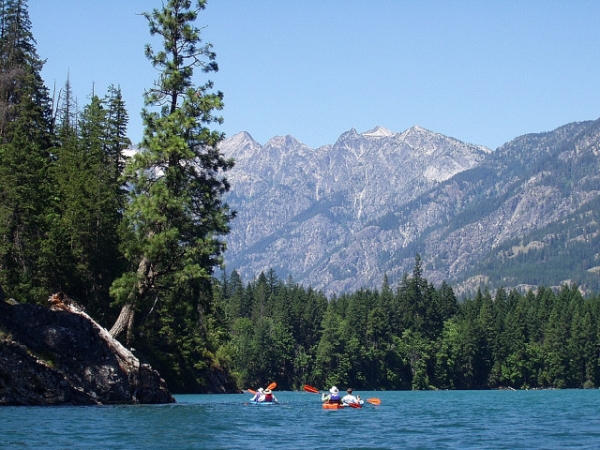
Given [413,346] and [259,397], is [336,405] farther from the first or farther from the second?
[413,346]

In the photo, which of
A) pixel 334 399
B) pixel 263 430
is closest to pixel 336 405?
pixel 334 399

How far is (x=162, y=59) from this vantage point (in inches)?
1984

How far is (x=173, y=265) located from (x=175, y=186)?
458 centimetres

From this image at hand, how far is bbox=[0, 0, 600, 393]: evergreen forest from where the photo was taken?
49750mm

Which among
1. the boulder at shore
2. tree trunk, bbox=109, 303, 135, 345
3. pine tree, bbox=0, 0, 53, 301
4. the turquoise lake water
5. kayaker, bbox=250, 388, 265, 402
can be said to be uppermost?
pine tree, bbox=0, 0, 53, 301

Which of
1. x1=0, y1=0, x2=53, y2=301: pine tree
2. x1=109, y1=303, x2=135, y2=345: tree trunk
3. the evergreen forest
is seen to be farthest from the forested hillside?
x1=109, y1=303, x2=135, y2=345: tree trunk

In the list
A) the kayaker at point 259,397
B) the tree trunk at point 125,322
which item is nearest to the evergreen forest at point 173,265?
the tree trunk at point 125,322

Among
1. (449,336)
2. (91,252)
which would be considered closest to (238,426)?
(91,252)

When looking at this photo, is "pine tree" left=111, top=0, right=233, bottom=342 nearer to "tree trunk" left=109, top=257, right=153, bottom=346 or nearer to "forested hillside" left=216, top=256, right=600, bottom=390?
"tree trunk" left=109, top=257, right=153, bottom=346

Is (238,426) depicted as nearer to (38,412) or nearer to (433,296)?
(38,412)

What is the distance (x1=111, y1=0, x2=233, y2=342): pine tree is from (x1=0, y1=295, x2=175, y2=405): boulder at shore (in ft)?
10.4

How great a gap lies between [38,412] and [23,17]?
56175 millimetres

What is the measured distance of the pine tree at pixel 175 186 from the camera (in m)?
48.7

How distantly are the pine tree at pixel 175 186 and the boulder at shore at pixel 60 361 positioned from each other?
317 centimetres
